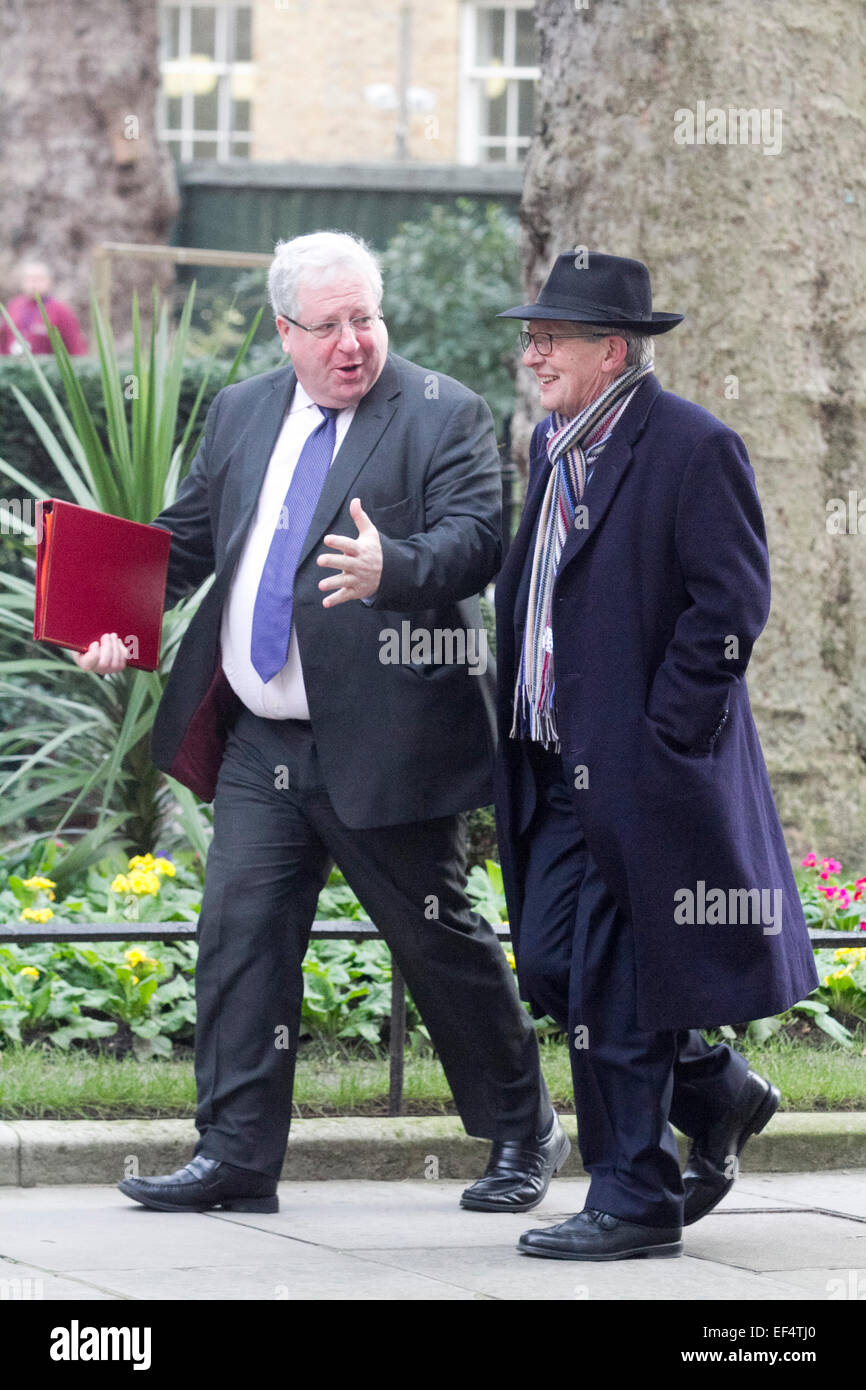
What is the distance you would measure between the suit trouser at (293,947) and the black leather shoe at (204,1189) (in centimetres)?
3

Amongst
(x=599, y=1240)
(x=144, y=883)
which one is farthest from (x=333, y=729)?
(x=144, y=883)

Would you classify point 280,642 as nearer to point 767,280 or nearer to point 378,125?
point 767,280

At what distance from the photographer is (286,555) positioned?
4488 mm

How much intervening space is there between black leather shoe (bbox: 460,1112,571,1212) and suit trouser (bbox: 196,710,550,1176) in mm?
45

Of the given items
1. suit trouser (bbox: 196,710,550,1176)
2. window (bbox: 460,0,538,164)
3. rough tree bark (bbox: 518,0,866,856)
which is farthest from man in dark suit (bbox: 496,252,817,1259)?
window (bbox: 460,0,538,164)

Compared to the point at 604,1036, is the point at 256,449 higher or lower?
higher

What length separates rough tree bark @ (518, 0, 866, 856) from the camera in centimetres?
705

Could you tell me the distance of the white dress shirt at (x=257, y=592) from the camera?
4.50 metres

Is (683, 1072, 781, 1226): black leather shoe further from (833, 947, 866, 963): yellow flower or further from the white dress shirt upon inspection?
(833, 947, 866, 963): yellow flower

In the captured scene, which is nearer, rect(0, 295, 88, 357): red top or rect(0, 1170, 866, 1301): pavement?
rect(0, 1170, 866, 1301): pavement

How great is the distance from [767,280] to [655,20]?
947mm

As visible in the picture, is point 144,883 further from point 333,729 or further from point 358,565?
point 358,565

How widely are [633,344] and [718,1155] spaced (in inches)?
66.7

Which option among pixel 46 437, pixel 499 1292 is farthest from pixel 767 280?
pixel 499 1292
